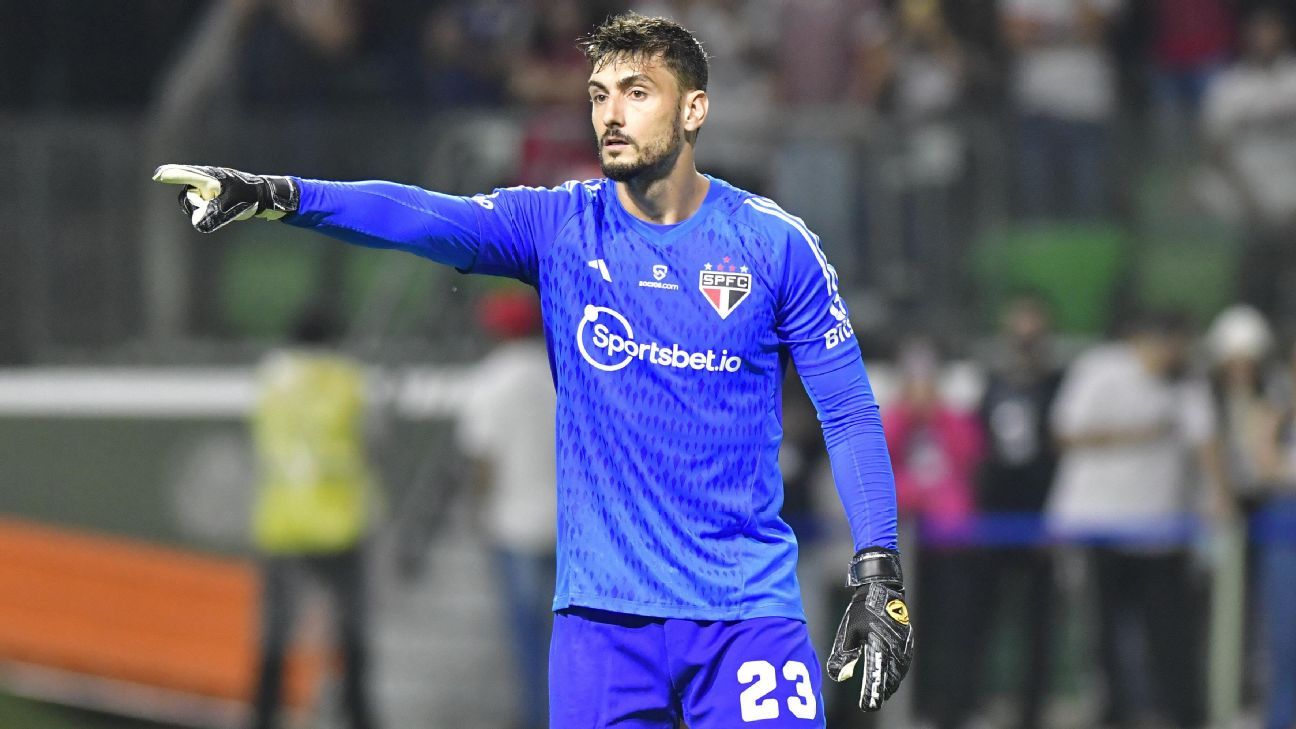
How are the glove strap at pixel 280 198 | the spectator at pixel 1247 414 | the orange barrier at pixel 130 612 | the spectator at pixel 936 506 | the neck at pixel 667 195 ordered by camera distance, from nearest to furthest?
the glove strap at pixel 280 198
the neck at pixel 667 195
the spectator at pixel 1247 414
the spectator at pixel 936 506
the orange barrier at pixel 130 612

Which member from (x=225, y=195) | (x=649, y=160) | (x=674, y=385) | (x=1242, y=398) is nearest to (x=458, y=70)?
(x=1242, y=398)

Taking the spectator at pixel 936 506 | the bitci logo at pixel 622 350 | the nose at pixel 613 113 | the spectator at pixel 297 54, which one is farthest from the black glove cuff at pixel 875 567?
the spectator at pixel 297 54

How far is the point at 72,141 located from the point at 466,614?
446cm

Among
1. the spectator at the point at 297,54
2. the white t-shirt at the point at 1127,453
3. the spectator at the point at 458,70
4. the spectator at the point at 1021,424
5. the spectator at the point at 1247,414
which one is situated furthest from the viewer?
the spectator at the point at 297,54

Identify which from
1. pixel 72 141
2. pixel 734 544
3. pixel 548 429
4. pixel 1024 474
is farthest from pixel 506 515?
pixel 734 544

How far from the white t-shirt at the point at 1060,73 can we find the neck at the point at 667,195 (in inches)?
295

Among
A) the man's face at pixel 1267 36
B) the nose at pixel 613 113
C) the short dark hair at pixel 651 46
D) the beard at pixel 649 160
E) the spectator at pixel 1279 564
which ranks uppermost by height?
the man's face at pixel 1267 36

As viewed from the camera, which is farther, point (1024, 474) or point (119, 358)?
point (119, 358)

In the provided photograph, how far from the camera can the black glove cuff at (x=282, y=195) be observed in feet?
14.4

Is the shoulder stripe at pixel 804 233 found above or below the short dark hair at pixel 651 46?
below

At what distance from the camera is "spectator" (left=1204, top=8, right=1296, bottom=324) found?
11562 millimetres

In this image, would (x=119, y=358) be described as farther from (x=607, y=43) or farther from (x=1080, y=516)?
(x=607, y=43)

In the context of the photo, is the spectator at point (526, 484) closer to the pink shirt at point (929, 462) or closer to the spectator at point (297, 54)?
the pink shirt at point (929, 462)

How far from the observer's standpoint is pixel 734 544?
4.59 m
